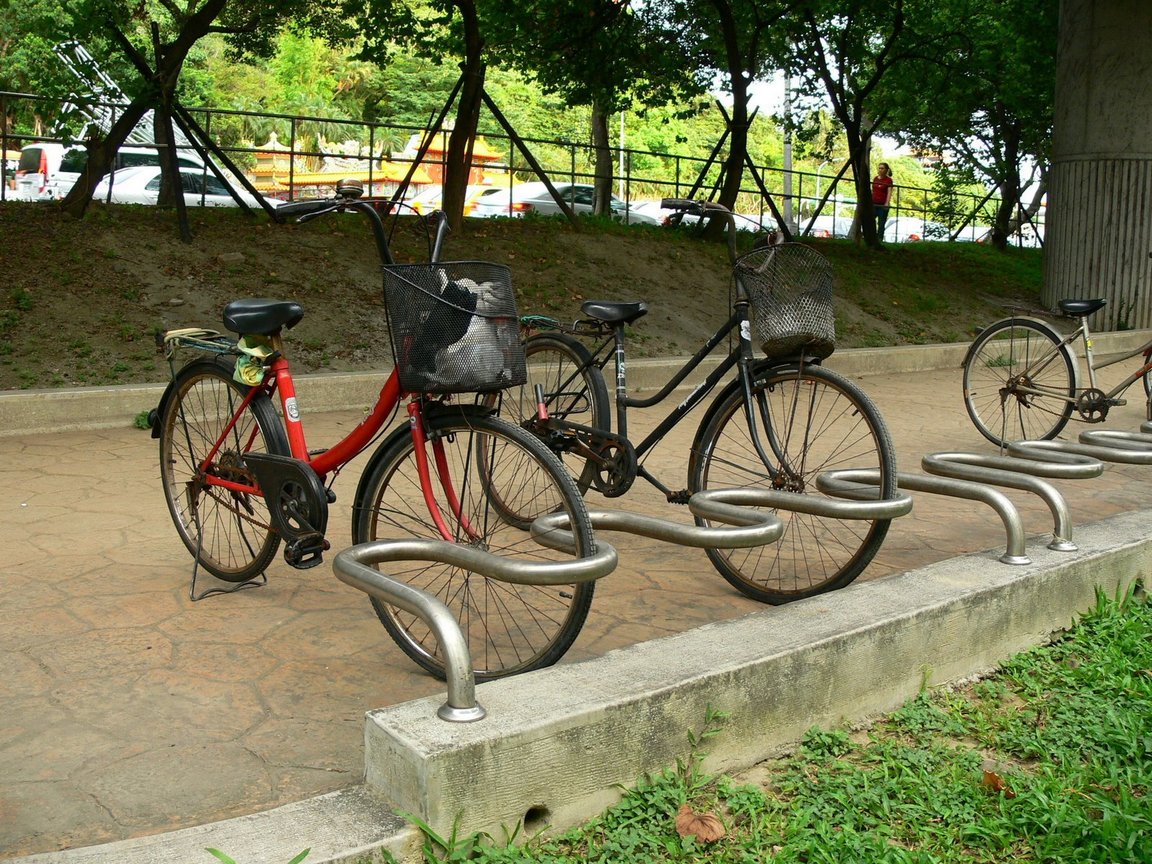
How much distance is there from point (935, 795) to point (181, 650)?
88.3 inches

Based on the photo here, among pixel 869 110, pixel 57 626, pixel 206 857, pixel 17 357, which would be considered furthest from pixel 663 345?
pixel 869 110

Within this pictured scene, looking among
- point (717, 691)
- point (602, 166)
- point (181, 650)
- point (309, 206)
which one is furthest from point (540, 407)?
point (602, 166)

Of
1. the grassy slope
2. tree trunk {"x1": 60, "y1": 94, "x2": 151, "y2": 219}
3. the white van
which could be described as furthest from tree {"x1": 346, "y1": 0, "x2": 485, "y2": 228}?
the white van

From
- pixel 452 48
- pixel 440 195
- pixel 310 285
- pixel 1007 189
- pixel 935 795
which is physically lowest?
pixel 935 795

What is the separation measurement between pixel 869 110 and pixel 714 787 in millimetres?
20944

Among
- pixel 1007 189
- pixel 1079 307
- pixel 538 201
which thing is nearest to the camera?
pixel 1079 307

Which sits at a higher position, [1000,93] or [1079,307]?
[1000,93]

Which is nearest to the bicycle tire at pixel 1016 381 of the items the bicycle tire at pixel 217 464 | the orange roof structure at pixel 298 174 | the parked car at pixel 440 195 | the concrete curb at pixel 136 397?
the concrete curb at pixel 136 397

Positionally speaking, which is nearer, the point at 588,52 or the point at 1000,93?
the point at 588,52

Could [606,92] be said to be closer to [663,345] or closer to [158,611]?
[663,345]

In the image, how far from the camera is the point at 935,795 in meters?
2.93

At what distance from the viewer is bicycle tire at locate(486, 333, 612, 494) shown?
17.1 ft

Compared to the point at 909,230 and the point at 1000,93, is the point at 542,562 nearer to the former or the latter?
the point at 1000,93

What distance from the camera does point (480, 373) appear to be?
336 centimetres
